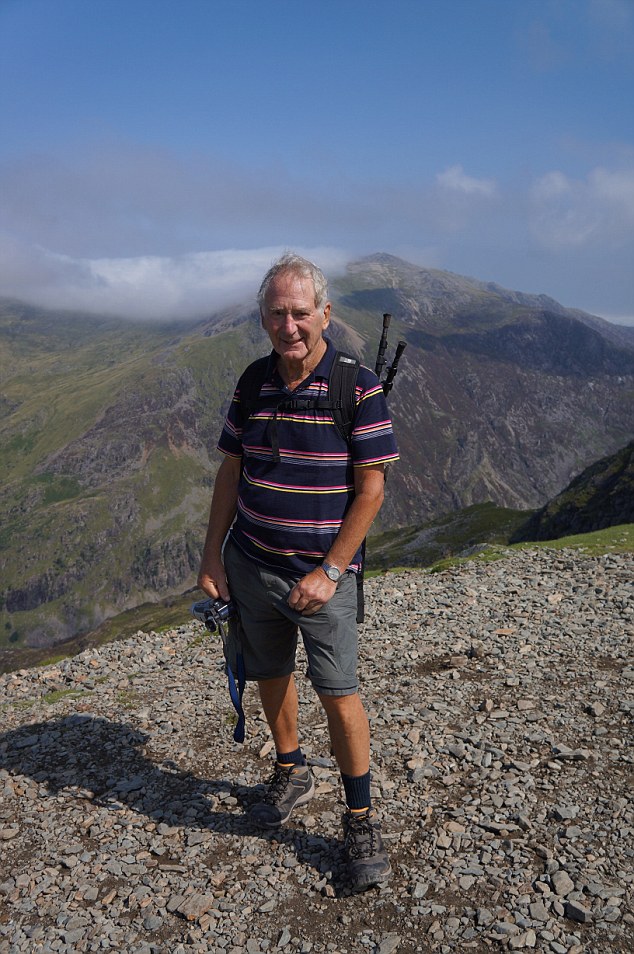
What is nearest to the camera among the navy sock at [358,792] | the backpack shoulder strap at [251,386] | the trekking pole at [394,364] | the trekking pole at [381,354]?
the backpack shoulder strap at [251,386]

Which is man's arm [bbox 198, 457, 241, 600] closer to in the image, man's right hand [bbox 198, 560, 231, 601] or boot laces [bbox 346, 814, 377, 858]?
man's right hand [bbox 198, 560, 231, 601]

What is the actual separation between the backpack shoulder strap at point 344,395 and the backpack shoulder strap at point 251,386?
833mm

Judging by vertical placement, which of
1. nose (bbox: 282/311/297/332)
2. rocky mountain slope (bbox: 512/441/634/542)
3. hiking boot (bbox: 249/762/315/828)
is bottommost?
rocky mountain slope (bbox: 512/441/634/542)

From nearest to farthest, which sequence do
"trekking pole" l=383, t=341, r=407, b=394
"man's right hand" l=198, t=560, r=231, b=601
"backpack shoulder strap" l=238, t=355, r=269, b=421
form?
"backpack shoulder strap" l=238, t=355, r=269, b=421
"man's right hand" l=198, t=560, r=231, b=601
"trekking pole" l=383, t=341, r=407, b=394

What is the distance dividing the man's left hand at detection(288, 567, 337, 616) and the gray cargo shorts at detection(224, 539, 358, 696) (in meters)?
0.16

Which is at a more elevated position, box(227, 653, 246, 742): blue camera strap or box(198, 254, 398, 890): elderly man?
box(198, 254, 398, 890): elderly man

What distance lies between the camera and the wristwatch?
6074mm

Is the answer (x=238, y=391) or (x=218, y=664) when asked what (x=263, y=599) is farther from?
(x=218, y=664)

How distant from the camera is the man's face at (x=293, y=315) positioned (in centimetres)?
600

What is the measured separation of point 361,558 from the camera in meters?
6.63

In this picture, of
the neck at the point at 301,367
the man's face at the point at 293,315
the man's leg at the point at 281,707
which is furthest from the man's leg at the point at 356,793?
the man's face at the point at 293,315

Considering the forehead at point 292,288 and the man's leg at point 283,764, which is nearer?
the forehead at point 292,288

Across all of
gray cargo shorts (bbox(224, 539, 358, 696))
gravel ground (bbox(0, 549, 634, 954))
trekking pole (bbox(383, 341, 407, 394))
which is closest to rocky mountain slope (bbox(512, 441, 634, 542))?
gravel ground (bbox(0, 549, 634, 954))

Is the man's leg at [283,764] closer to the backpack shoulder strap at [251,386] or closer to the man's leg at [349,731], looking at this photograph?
the man's leg at [349,731]
